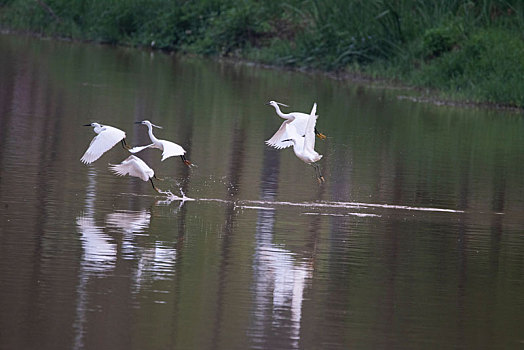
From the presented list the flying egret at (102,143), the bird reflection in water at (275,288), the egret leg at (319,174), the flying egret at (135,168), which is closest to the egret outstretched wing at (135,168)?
the flying egret at (135,168)

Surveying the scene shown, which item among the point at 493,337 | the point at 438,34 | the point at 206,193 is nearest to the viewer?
the point at 493,337

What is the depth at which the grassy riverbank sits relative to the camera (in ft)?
91.3

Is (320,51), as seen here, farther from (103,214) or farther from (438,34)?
(103,214)

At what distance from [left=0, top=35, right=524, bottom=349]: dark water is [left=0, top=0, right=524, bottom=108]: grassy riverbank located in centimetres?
641

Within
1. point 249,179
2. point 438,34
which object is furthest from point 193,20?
point 249,179

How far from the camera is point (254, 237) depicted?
11055 mm

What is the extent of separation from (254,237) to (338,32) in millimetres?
21716

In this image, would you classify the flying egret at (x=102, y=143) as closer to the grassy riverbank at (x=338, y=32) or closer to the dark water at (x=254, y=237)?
the dark water at (x=254, y=237)

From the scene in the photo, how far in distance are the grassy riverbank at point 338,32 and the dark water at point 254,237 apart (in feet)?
21.0

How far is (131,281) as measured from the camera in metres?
9.00

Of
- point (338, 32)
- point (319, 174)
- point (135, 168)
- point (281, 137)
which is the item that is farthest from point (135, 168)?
point (338, 32)

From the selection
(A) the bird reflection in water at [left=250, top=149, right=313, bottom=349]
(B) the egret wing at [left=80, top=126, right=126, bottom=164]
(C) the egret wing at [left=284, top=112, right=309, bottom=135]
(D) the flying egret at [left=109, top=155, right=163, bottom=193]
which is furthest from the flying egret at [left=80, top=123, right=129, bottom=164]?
(C) the egret wing at [left=284, top=112, right=309, bottom=135]

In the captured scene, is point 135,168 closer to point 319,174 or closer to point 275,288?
point 319,174

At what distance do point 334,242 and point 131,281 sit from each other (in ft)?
8.68
